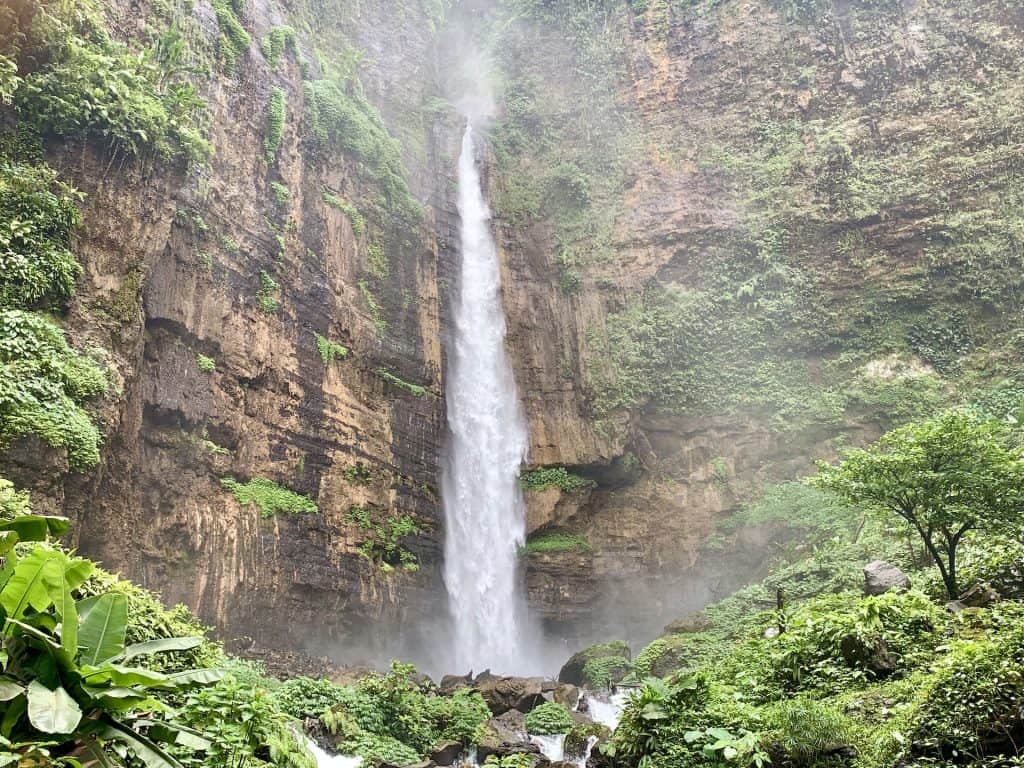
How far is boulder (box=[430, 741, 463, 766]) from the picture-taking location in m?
9.37

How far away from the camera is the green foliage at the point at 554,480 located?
20.9m

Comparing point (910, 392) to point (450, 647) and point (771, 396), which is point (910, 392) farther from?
point (450, 647)

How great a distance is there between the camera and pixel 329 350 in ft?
56.7

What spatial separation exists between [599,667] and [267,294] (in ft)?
37.9

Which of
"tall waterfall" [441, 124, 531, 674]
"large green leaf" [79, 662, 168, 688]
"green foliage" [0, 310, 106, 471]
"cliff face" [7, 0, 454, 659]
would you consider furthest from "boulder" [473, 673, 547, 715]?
"large green leaf" [79, 662, 168, 688]

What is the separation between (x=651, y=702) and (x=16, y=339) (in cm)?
942

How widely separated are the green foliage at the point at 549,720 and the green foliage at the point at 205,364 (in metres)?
9.33

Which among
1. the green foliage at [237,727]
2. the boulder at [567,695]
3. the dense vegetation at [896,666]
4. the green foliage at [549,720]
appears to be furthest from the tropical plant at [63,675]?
the boulder at [567,695]

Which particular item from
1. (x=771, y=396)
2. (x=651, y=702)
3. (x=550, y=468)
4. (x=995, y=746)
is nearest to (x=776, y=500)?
(x=771, y=396)

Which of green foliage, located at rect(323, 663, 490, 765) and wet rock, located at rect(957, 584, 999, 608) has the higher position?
A: wet rock, located at rect(957, 584, 999, 608)

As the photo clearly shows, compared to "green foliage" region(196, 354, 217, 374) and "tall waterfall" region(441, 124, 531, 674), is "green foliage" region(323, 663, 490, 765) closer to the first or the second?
"green foliage" region(196, 354, 217, 374)

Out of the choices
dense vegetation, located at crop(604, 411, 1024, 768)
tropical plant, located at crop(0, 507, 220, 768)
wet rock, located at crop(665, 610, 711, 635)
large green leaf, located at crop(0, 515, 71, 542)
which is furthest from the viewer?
wet rock, located at crop(665, 610, 711, 635)

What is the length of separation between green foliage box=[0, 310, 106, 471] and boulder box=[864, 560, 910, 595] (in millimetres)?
11018

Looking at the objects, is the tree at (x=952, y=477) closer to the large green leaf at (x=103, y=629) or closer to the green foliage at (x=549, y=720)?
the green foliage at (x=549, y=720)
